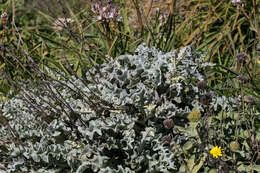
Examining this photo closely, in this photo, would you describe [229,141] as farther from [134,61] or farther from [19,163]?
[19,163]

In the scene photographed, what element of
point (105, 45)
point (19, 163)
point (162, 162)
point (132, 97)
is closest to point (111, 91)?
point (132, 97)

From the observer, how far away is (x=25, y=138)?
2387 millimetres

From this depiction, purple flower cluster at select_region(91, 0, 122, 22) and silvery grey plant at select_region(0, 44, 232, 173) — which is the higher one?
purple flower cluster at select_region(91, 0, 122, 22)

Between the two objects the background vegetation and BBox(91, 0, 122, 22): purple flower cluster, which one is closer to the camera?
the background vegetation

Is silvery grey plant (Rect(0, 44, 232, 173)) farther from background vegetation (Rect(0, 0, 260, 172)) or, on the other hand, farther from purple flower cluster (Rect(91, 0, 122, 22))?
purple flower cluster (Rect(91, 0, 122, 22))

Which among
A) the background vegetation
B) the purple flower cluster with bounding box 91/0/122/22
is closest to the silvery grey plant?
the background vegetation

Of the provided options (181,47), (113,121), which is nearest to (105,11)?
(181,47)

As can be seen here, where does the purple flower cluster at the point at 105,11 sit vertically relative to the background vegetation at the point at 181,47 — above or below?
above

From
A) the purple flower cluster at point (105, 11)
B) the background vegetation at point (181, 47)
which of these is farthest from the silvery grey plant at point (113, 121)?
the purple flower cluster at point (105, 11)

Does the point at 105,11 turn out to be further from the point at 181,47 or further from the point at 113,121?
the point at 113,121

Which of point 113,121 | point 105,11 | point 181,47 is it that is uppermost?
point 105,11

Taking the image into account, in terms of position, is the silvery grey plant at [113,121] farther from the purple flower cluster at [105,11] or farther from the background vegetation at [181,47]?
the purple flower cluster at [105,11]

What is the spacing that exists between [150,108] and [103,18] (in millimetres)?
1006

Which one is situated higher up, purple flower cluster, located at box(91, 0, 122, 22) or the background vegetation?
purple flower cluster, located at box(91, 0, 122, 22)
